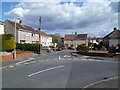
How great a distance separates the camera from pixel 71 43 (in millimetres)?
59781

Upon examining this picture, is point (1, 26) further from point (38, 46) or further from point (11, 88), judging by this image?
point (11, 88)

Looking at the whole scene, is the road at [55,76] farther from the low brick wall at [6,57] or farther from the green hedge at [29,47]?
the green hedge at [29,47]

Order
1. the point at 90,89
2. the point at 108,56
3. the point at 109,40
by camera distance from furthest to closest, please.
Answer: the point at 109,40
the point at 108,56
the point at 90,89

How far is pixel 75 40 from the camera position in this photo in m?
59.2

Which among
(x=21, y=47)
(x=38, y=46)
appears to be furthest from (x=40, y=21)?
(x=21, y=47)

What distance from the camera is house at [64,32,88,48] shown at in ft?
190

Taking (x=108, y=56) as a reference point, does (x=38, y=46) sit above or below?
above

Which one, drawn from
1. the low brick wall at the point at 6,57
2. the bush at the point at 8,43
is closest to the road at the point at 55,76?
the low brick wall at the point at 6,57

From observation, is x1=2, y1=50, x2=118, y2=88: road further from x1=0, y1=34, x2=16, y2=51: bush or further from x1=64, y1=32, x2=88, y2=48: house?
x1=64, y1=32, x2=88, y2=48: house

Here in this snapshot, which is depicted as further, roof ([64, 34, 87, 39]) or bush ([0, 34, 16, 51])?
roof ([64, 34, 87, 39])

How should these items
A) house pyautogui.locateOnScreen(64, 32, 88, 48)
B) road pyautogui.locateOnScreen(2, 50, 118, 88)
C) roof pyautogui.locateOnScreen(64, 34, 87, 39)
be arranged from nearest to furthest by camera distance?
1. road pyautogui.locateOnScreen(2, 50, 118, 88)
2. house pyautogui.locateOnScreen(64, 32, 88, 48)
3. roof pyautogui.locateOnScreen(64, 34, 87, 39)

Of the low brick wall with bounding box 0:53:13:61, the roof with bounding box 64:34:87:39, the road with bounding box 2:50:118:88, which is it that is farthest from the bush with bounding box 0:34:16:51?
the roof with bounding box 64:34:87:39

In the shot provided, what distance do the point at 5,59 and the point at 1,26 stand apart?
12.4 meters

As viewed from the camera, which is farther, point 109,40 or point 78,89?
point 109,40
